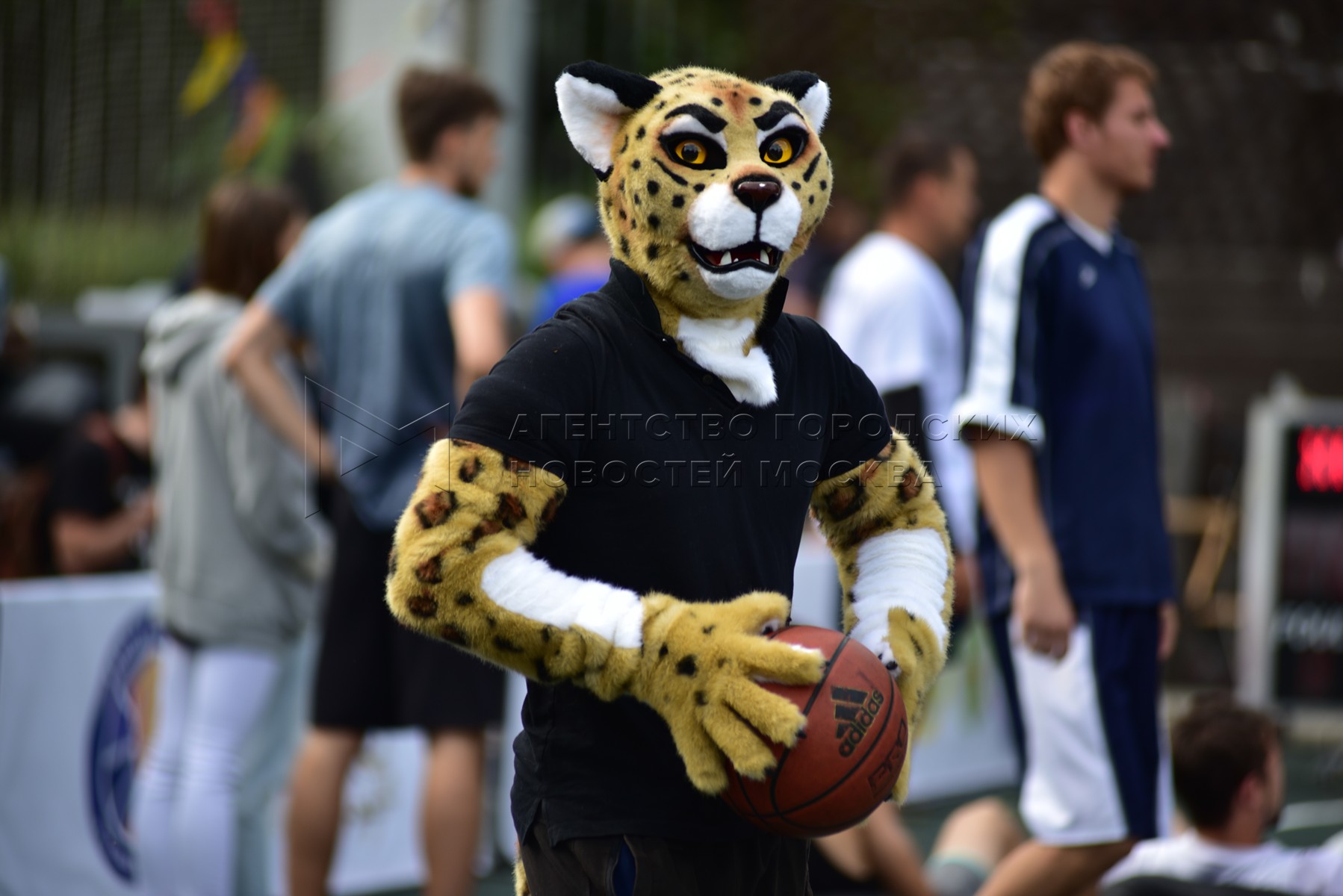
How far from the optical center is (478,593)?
2215 mm

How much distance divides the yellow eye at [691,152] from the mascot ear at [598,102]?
12cm

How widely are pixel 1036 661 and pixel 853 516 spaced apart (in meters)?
1.21

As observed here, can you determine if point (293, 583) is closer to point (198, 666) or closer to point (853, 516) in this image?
point (198, 666)

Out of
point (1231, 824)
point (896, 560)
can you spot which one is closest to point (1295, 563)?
point (1231, 824)

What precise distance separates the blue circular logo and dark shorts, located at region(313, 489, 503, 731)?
887 millimetres

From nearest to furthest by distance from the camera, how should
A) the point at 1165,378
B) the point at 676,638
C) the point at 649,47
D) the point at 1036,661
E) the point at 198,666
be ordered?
the point at 676,638
the point at 1036,661
the point at 198,666
the point at 1165,378
the point at 649,47

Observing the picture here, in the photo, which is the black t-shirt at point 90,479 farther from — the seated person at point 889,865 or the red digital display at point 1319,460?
the red digital display at point 1319,460

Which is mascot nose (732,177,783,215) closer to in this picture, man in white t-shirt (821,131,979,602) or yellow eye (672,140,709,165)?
yellow eye (672,140,709,165)

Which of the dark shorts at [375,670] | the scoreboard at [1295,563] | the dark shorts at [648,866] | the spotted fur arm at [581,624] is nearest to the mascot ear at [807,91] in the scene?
the spotted fur arm at [581,624]

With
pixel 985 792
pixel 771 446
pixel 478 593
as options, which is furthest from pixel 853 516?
pixel 985 792

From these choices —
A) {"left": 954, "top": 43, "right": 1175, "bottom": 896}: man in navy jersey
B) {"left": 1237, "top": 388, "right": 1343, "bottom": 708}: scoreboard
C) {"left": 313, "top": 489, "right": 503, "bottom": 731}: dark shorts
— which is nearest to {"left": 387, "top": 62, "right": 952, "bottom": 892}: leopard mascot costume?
{"left": 954, "top": 43, "right": 1175, "bottom": 896}: man in navy jersey

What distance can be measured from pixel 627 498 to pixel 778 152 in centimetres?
59

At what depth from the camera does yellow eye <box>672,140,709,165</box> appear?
7.98ft

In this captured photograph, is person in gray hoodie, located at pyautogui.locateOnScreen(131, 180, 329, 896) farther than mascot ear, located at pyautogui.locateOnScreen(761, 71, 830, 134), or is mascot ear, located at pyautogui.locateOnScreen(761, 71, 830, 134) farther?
person in gray hoodie, located at pyautogui.locateOnScreen(131, 180, 329, 896)
